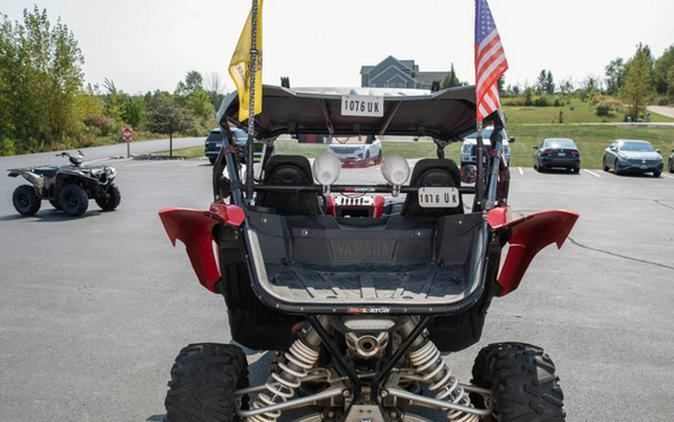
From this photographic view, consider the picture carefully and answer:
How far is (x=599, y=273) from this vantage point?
8.49 m

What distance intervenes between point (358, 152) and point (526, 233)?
2.24m

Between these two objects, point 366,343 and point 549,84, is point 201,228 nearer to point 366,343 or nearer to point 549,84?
point 366,343

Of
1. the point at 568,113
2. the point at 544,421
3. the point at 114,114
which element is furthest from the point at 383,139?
the point at 568,113

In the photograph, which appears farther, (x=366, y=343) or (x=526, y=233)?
(x=526, y=233)

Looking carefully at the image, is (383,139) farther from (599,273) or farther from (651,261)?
(651,261)

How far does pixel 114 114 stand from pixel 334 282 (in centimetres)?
6474

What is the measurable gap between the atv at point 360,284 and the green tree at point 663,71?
95350 mm

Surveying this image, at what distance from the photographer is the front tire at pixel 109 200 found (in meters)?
13.9

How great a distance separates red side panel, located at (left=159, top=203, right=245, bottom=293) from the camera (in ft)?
11.4

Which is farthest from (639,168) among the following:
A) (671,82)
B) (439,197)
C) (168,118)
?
(671,82)

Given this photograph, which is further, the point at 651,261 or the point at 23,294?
the point at 651,261

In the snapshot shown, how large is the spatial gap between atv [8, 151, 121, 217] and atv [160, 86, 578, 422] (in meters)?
9.16

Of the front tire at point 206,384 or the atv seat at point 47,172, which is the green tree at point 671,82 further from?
the front tire at point 206,384

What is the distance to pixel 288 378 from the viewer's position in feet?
10.9
